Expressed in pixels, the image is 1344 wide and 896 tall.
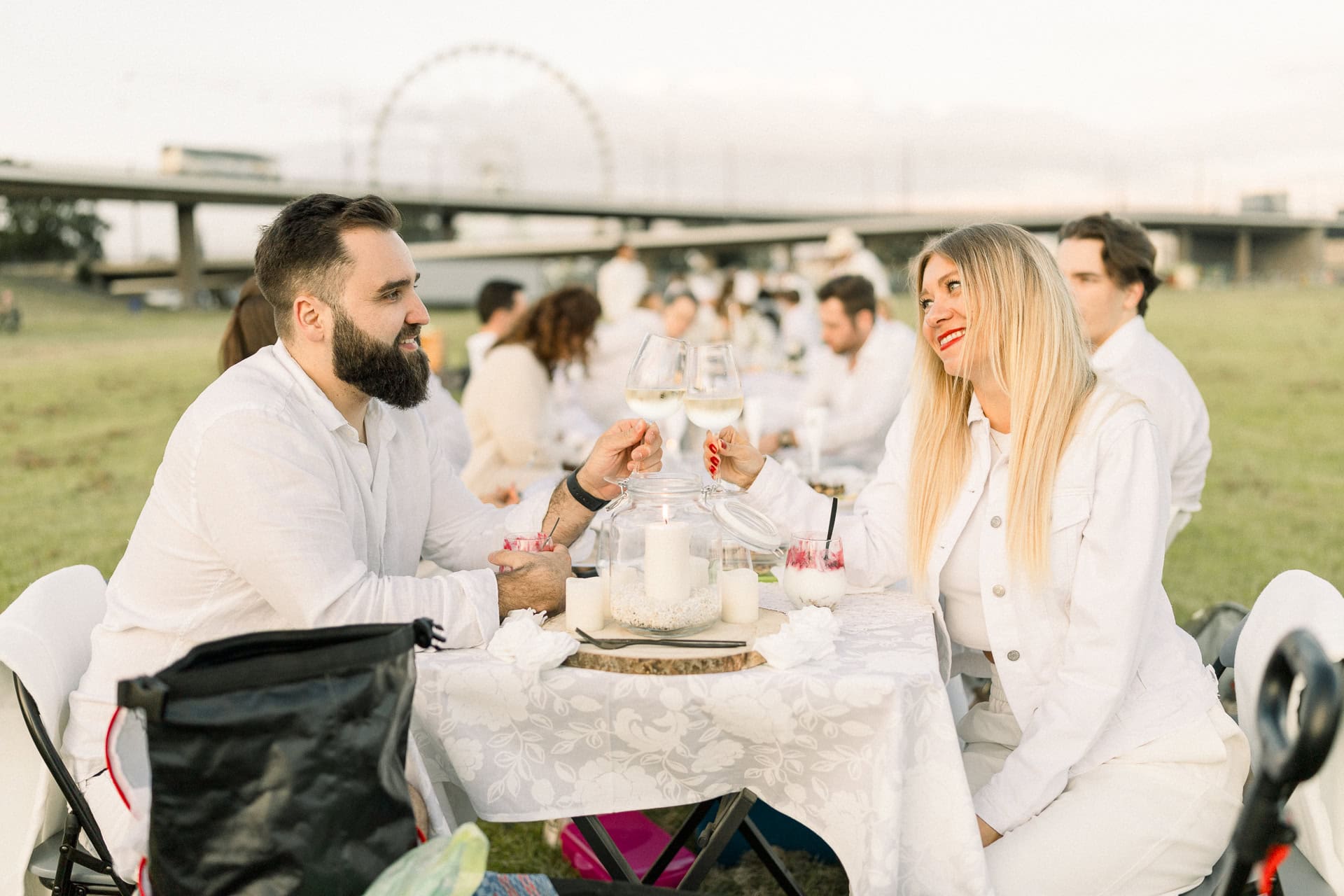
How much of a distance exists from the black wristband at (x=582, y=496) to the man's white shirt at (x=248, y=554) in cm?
58

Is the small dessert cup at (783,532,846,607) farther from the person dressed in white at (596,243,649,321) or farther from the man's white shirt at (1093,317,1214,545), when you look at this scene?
the person dressed in white at (596,243,649,321)

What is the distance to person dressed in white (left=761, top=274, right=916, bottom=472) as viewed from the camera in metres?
6.20

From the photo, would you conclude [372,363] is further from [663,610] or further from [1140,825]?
[1140,825]

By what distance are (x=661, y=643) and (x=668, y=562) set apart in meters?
0.16

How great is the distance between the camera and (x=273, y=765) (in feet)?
5.26

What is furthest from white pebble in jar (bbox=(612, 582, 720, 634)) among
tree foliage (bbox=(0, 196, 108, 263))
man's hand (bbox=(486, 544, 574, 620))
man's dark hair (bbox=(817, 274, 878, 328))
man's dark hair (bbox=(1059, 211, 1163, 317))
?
tree foliage (bbox=(0, 196, 108, 263))

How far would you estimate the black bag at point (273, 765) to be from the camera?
158 centimetres

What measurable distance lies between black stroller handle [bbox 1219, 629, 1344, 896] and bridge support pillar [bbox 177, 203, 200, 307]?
70.3 m

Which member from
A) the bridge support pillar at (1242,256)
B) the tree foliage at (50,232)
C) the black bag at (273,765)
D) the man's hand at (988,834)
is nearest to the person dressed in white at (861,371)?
the man's hand at (988,834)

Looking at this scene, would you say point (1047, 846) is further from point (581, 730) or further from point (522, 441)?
point (522, 441)

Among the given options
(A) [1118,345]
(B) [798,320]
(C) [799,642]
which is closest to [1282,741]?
(C) [799,642]

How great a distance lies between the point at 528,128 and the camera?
290 ft

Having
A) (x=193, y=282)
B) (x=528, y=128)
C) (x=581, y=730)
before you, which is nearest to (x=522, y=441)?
(x=581, y=730)

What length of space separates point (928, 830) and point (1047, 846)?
34 centimetres
